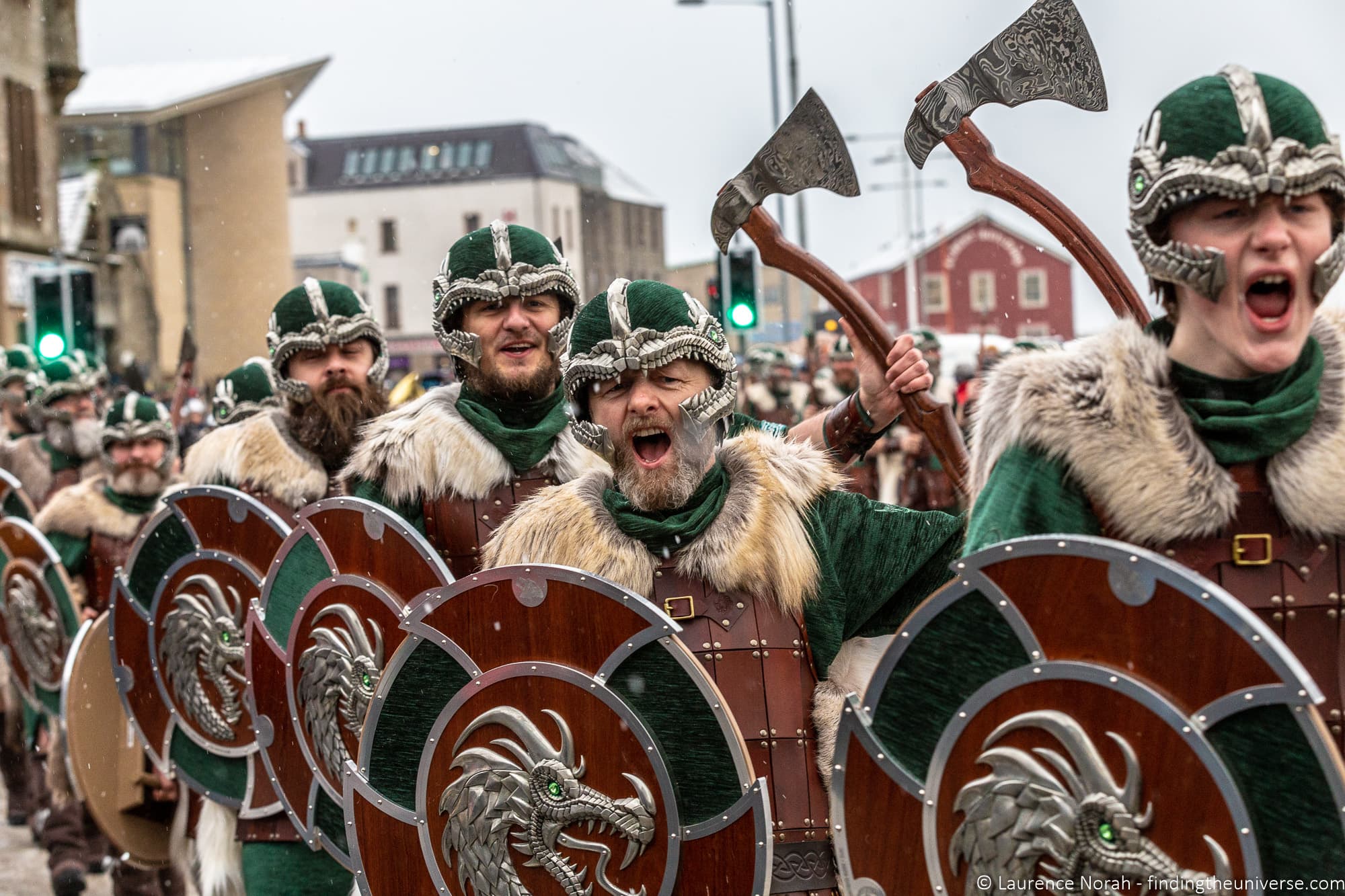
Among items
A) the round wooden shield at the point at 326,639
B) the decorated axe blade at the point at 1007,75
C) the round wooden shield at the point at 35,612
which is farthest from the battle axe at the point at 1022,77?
the round wooden shield at the point at 35,612

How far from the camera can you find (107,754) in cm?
637

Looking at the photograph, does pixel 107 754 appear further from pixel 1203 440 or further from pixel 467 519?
pixel 1203 440

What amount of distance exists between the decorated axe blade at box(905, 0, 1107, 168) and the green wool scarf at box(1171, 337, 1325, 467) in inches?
56.3

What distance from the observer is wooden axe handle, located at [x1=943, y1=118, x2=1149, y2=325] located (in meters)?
4.35

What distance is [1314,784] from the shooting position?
2.37m

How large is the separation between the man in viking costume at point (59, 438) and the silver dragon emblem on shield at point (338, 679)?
231 inches

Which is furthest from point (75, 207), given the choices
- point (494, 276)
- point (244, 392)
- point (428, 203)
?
point (494, 276)

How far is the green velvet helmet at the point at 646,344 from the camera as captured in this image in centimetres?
366

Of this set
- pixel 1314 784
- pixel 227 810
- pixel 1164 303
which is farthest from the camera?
pixel 227 810

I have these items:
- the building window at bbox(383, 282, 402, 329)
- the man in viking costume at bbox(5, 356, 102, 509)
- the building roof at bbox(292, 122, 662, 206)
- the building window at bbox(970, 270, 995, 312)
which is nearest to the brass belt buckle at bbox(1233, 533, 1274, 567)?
the man in viking costume at bbox(5, 356, 102, 509)

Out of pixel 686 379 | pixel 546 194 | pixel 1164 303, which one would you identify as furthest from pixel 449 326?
pixel 546 194

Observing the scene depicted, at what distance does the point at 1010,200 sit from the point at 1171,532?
1892 millimetres

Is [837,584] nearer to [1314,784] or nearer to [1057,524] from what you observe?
[1057,524]

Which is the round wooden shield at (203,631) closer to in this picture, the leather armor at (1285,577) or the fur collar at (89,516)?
the fur collar at (89,516)
